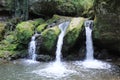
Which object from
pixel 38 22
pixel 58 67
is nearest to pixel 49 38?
pixel 58 67

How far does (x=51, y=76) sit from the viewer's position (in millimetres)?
14633

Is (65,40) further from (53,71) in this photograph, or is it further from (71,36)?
(53,71)

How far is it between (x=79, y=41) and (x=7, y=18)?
8.95m

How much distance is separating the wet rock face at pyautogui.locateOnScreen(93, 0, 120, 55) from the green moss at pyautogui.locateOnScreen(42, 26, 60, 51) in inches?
98.6

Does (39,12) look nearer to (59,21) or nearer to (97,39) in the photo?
(59,21)

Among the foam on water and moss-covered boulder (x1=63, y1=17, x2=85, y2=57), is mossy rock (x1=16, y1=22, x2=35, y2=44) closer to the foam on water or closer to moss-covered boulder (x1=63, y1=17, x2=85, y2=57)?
moss-covered boulder (x1=63, y1=17, x2=85, y2=57)

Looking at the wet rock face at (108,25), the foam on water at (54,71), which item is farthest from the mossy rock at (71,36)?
the foam on water at (54,71)

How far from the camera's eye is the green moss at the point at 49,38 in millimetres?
18266

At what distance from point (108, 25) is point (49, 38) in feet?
12.2

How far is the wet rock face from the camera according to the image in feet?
56.1

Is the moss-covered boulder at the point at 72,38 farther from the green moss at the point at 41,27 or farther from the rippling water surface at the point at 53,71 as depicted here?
the green moss at the point at 41,27

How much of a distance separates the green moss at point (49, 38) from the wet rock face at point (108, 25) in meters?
2.51

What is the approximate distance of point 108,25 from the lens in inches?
688

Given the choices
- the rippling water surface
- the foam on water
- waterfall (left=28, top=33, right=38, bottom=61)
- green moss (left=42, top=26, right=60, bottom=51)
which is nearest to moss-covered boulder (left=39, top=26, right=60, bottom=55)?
green moss (left=42, top=26, right=60, bottom=51)
